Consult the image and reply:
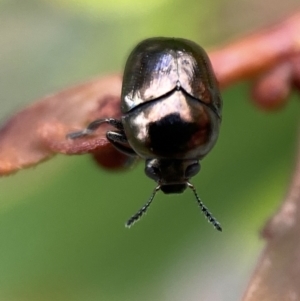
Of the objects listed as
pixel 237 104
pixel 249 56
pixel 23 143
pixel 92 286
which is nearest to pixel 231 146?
pixel 237 104

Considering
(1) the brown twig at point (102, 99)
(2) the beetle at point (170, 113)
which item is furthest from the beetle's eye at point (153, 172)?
(1) the brown twig at point (102, 99)

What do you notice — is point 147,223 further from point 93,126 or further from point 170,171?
point 93,126

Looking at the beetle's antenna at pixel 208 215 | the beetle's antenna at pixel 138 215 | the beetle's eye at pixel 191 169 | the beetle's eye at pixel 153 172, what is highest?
the beetle's eye at pixel 153 172

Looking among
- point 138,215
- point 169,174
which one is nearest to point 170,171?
point 169,174

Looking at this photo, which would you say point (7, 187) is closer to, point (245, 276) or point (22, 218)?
point (22, 218)

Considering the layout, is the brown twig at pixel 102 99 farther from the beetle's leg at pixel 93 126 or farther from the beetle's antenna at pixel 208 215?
the beetle's antenna at pixel 208 215

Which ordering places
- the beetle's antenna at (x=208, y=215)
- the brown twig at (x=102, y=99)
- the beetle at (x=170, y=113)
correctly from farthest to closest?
the beetle's antenna at (x=208, y=215) → the beetle at (x=170, y=113) → the brown twig at (x=102, y=99)
